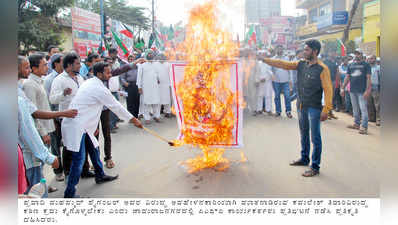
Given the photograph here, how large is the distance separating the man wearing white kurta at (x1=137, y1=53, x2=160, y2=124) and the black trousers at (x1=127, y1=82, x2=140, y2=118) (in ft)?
0.43

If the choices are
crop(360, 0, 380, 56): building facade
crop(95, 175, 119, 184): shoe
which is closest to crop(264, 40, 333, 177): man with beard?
crop(360, 0, 380, 56): building facade

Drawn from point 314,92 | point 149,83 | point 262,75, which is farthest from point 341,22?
point 314,92

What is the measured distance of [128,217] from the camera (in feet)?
9.69

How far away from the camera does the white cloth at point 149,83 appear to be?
23.7ft

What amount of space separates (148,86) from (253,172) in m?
4.31

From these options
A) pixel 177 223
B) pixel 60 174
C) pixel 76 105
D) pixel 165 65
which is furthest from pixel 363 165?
pixel 165 65

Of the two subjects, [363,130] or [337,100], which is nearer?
[363,130]

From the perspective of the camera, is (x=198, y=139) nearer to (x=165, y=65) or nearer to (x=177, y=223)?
(x=177, y=223)

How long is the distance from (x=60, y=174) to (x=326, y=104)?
3657mm

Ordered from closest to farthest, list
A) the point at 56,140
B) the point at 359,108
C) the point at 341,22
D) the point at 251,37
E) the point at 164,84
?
the point at 56,140 → the point at 359,108 → the point at 251,37 → the point at 164,84 → the point at 341,22

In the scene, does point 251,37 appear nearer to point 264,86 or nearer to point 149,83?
point 264,86

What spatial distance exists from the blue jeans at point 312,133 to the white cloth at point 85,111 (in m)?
2.42

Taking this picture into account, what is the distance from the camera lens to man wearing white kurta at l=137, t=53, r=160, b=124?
23.7ft

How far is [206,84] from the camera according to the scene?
3764 mm
